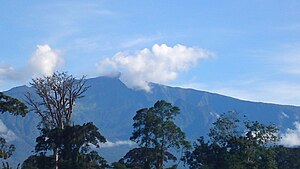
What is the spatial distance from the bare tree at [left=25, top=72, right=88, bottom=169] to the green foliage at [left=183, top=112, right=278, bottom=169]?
2022 centimetres

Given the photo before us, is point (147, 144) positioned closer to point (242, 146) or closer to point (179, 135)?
point (179, 135)

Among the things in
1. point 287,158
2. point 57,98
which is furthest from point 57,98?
point 287,158

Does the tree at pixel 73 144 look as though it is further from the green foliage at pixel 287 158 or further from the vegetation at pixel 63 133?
the green foliage at pixel 287 158

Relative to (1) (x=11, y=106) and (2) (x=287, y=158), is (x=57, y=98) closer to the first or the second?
(1) (x=11, y=106)

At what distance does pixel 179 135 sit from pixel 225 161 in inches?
255

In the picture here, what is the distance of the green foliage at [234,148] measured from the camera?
2842 inches

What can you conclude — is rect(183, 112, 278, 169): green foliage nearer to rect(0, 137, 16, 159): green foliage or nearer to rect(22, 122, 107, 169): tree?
rect(22, 122, 107, 169): tree

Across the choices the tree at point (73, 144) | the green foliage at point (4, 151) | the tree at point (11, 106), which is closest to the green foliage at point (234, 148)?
the tree at point (73, 144)

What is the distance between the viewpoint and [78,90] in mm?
59000

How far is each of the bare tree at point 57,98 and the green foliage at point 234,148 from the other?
66.3 ft

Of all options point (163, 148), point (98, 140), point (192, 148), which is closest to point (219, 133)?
point (192, 148)

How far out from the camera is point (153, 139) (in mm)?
70750

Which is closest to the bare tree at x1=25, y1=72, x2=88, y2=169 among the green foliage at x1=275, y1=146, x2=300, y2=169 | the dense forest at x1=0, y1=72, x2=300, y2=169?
the dense forest at x1=0, y1=72, x2=300, y2=169

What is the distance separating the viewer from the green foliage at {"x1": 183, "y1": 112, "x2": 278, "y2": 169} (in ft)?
237
